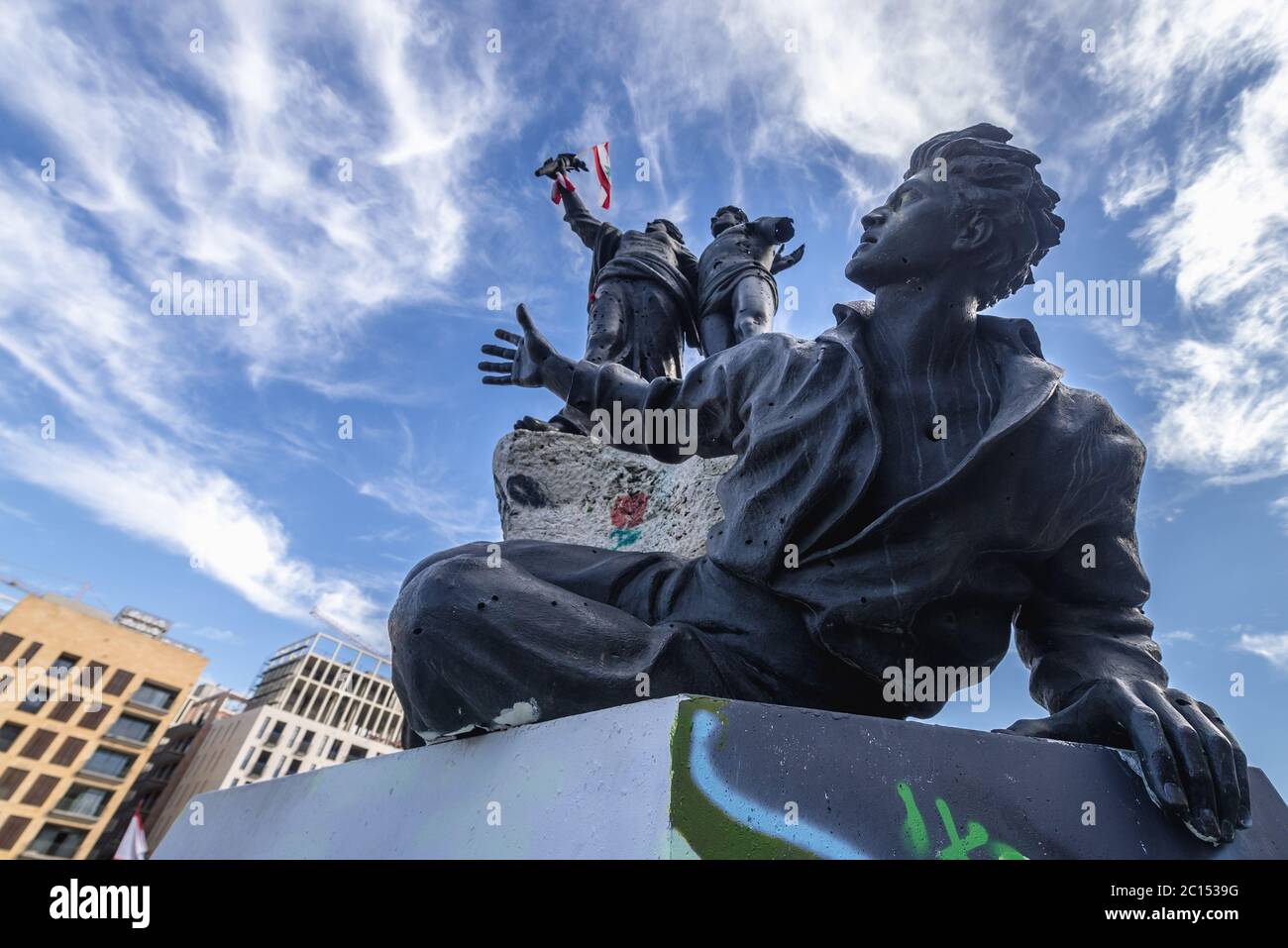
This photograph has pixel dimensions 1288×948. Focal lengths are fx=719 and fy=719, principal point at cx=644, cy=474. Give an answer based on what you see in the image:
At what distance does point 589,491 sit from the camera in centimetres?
304

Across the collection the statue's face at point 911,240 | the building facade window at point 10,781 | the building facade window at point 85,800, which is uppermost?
the statue's face at point 911,240

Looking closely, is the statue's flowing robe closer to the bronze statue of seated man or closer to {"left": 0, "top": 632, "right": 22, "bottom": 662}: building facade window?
the bronze statue of seated man

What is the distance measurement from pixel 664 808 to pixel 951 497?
848mm

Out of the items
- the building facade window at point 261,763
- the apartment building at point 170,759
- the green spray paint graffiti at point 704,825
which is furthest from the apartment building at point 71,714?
the green spray paint graffiti at point 704,825

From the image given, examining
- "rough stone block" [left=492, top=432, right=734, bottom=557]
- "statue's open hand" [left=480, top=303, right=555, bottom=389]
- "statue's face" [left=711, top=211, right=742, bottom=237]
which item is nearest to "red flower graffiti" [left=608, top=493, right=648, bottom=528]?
"rough stone block" [left=492, top=432, right=734, bottom=557]

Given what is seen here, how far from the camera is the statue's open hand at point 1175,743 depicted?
112 centimetres

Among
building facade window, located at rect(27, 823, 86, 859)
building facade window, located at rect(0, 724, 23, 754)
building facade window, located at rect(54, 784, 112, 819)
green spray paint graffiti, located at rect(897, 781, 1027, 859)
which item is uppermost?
green spray paint graffiti, located at rect(897, 781, 1027, 859)

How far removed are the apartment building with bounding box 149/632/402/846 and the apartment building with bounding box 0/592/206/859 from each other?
496 cm

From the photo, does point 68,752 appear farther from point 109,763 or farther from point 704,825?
point 704,825

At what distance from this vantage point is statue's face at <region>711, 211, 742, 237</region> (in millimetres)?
4645

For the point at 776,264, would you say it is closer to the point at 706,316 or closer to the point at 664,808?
the point at 706,316

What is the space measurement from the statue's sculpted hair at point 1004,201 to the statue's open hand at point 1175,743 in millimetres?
920

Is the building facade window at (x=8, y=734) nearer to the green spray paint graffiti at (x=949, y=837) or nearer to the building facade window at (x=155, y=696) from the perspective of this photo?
the building facade window at (x=155, y=696)

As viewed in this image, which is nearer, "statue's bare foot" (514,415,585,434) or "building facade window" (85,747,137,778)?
"statue's bare foot" (514,415,585,434)
